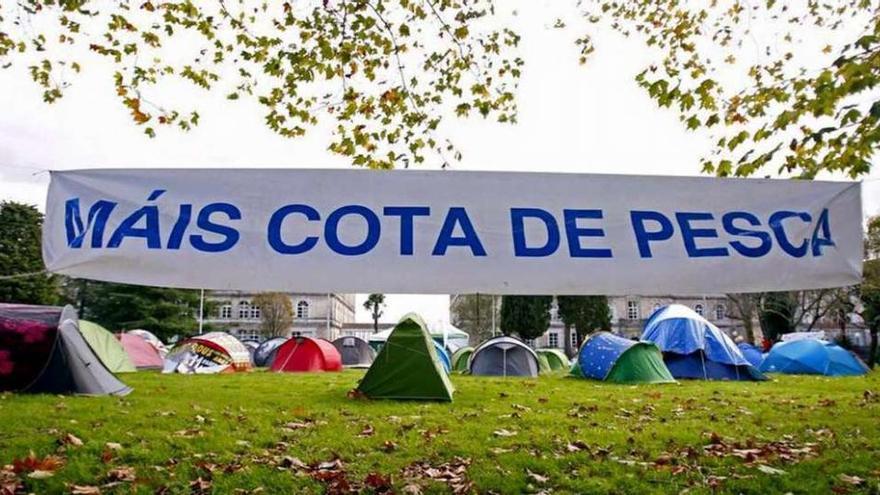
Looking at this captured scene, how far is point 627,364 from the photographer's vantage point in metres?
16.0

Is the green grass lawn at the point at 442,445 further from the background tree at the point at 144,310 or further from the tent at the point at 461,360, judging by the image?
the background tree at the point at 144,310

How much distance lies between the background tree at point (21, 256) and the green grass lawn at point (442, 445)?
117 ft

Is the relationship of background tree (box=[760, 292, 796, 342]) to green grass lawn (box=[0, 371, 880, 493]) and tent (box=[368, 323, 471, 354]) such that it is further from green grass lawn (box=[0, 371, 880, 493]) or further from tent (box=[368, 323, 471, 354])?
green grass lawn (box=[0, 371, 880, 493])

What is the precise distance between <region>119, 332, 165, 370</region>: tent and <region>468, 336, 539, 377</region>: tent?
11572 millimetres

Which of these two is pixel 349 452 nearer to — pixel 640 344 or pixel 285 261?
pixel 285 261

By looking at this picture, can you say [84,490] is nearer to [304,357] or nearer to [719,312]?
[304,357]

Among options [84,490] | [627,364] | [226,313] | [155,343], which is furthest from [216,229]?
[226,313]

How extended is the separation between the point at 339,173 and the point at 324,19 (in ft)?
15.7

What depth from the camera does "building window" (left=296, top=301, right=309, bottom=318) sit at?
7565 centimetres

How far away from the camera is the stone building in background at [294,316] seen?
6675 cm

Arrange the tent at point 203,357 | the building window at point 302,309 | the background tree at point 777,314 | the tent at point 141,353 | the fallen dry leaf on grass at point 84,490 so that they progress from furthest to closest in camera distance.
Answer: the building window at point 302,309, the background tree at point 777,314, the tent at point 141,353, the tent at point 203,357, the fallen dry leaf on grass at point 84,490

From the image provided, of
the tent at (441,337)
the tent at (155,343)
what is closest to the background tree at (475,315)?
the tent at (441,337)

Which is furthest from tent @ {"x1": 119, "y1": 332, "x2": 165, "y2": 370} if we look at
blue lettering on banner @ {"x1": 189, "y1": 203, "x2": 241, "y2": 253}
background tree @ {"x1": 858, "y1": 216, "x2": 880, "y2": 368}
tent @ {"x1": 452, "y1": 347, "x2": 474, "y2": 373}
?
background tree @ {"x1": 858, "y1": 216, "x2": 880, "y2": 368}

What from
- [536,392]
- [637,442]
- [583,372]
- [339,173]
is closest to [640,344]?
[583,372]
